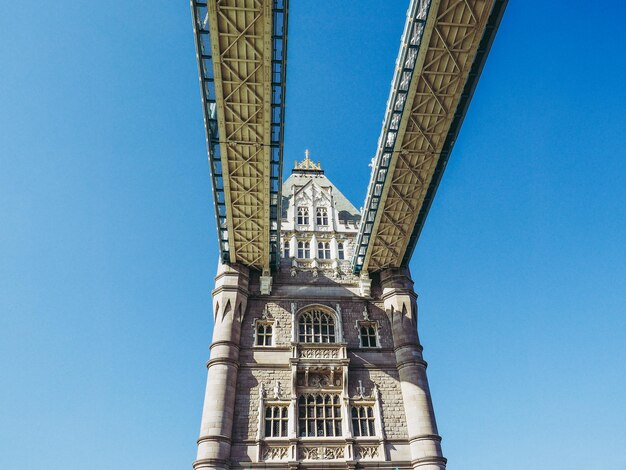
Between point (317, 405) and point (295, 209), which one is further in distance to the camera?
point (295, 209)

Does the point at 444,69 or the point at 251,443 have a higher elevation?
the point at 444,69

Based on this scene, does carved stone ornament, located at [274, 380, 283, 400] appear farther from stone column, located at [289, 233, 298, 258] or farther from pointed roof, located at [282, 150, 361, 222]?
pointed roof, located at [282, 150, 361, 222]

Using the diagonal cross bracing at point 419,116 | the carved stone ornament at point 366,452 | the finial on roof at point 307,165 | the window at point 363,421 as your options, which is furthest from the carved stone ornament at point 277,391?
the finial on roof at point 307,165

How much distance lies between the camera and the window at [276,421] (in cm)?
2627

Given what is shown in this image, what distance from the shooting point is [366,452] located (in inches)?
1009

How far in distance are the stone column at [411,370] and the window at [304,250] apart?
5964 mm

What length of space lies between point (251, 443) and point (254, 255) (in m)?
12.1

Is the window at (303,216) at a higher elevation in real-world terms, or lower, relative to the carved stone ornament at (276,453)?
higher

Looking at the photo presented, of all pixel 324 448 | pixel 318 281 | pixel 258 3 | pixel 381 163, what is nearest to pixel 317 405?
pixel 324 448

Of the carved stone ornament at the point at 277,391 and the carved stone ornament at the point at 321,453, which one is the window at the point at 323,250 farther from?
the carved stone ornament at the point at 321,453

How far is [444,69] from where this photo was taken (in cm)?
2248

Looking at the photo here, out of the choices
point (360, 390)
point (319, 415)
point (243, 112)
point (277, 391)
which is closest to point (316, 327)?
point (360, 390)

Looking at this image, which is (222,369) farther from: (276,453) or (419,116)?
(419,116)

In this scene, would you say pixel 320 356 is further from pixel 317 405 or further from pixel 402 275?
pixel 402 275
